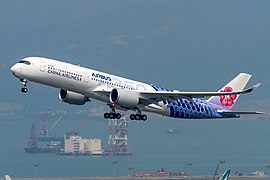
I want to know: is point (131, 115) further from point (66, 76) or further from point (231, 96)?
point (231, 96)

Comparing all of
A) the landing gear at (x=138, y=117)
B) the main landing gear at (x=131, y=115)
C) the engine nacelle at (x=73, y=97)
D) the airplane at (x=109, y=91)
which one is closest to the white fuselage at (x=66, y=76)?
the airplane at (x=109, y=91)

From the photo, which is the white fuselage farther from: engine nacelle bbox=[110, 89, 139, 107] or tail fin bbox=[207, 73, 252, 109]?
tail fin bbox=[207, 73, 252, 109]

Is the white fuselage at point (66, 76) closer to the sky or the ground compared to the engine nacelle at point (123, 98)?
closer to the sky

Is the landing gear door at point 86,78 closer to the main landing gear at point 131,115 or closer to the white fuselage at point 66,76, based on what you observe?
the white fuselage at point 66,76

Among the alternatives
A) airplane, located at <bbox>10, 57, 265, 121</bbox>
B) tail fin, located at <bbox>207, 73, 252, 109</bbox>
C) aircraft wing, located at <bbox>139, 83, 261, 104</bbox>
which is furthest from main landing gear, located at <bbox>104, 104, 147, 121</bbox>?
tail fin, located at <bbox>207, 73, 252, 109</bbox>

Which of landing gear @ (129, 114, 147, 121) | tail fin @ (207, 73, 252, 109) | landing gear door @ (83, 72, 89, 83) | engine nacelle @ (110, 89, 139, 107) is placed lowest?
landing gear @ (129, 114, 147, 121)

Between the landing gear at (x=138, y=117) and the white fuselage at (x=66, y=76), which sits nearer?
the white fuselage at (x=66, y=76)

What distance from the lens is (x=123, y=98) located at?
2985 inches

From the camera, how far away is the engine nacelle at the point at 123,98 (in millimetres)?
75688

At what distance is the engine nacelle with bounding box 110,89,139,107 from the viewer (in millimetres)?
75688

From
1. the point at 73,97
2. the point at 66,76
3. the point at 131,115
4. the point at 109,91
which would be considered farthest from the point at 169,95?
the point at 66,76

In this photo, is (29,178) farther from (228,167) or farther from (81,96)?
(81,96)

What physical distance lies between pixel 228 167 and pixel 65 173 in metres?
29.0

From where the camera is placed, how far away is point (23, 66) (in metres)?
74.4
